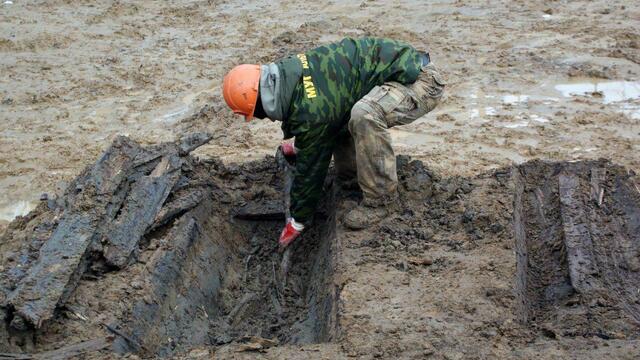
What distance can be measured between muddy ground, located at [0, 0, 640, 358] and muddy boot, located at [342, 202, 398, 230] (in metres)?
0.09

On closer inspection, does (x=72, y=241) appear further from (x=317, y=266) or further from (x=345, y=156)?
(x=345, y=156)

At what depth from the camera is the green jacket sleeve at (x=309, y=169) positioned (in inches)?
199

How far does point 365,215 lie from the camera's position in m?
5.27

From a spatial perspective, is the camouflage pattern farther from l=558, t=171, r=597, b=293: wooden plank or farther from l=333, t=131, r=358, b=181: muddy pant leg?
l=558, t=171, r=597, b=293: wooden plank

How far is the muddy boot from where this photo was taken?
5.20m

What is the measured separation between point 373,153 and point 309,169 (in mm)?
468

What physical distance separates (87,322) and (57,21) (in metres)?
8.30

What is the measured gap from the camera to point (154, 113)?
28.4 ft

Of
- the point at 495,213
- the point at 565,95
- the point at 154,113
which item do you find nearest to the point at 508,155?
the point at 565,95

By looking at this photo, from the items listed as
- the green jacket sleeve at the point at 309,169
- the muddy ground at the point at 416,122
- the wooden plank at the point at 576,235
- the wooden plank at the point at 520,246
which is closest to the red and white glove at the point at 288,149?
the green jacket sleeve at the point at 309,169

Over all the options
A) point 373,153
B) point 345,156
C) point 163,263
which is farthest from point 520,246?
point 163,263

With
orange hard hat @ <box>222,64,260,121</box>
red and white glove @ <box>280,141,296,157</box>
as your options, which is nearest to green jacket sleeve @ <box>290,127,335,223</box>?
orange hard hat @ <box>222,64,260,121</box>

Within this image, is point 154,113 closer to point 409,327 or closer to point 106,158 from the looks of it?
point 106,158

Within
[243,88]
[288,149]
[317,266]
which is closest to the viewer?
[243,88]
